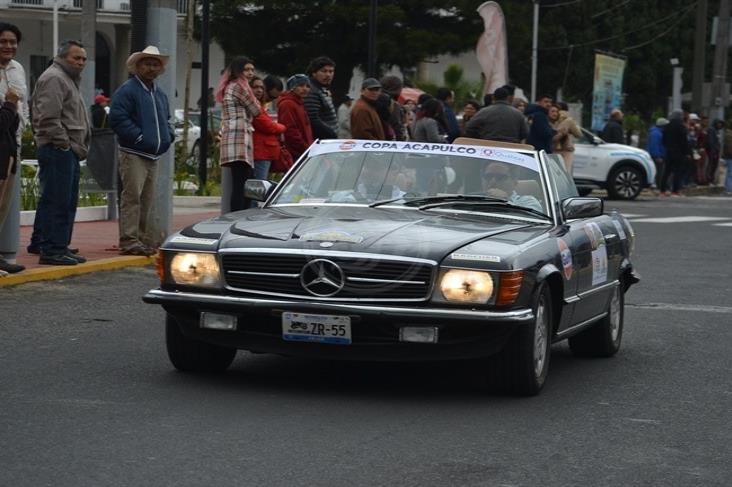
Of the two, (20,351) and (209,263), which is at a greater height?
(209,263)

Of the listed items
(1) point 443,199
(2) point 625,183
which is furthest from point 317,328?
(2) point 625,183

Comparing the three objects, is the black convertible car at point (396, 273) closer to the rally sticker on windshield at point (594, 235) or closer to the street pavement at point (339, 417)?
the rally sticker on windshield at point (594, 235)

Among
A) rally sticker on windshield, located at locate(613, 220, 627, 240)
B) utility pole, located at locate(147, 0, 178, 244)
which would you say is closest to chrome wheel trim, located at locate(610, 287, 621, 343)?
rally sticker on windshield, located at locate(613, 220, 627, 240)

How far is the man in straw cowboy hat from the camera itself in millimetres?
14117

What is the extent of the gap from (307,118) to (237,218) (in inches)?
324

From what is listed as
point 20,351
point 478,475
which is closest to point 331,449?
point 478,475

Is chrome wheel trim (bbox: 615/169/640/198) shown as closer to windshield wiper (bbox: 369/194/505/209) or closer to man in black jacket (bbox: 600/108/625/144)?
man in black jacket (bbox: 600/108/625/144)

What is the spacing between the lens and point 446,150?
9.40 metres

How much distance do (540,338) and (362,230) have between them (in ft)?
3.50

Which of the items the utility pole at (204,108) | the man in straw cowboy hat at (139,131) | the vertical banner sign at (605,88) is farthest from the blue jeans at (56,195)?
the vertical banner sign at (605,88)

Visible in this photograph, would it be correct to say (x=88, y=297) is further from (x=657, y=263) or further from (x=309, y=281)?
(x=657, y=263)

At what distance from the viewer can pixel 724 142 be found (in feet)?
122

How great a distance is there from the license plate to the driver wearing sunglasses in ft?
5.56

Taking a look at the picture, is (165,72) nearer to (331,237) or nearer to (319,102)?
(319,102)
